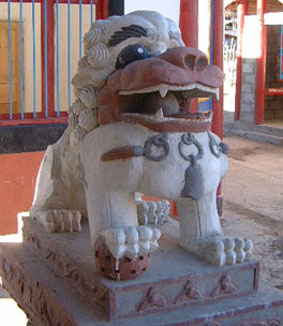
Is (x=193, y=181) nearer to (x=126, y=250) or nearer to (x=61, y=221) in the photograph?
(x=126, y=250)

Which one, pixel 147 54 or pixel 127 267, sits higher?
pixel 147 54

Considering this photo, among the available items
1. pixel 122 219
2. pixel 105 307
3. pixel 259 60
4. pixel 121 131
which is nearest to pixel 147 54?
pixel 121 131

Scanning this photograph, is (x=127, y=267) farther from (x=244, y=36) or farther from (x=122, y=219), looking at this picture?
(x=244, y=36)

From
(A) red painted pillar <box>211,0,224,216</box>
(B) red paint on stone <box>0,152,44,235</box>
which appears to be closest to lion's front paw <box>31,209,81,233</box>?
(B) red paint on stone <box>0,152,44,235</box>

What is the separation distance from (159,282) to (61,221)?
20.5 inches

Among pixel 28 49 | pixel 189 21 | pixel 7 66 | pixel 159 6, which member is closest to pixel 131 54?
pixel 159 6

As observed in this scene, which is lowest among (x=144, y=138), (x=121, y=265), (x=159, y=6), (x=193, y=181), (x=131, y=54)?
(x=121, y=265)

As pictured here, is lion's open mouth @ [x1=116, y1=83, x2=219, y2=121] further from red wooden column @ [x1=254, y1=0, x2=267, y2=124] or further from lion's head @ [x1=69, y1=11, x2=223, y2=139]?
red wooden column @ [x1=254, y1=0, x2=267, y2=124]

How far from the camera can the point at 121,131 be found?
1.53 metres

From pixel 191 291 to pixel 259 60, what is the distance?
7.37m

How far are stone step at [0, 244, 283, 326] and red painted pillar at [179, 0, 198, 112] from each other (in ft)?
7.29

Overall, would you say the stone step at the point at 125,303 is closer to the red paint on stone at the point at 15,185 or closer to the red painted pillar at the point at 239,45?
the red paint on stone at the point at 15,185

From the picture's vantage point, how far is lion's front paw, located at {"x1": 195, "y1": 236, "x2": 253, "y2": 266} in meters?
1.56

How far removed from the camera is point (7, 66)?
231 inches
